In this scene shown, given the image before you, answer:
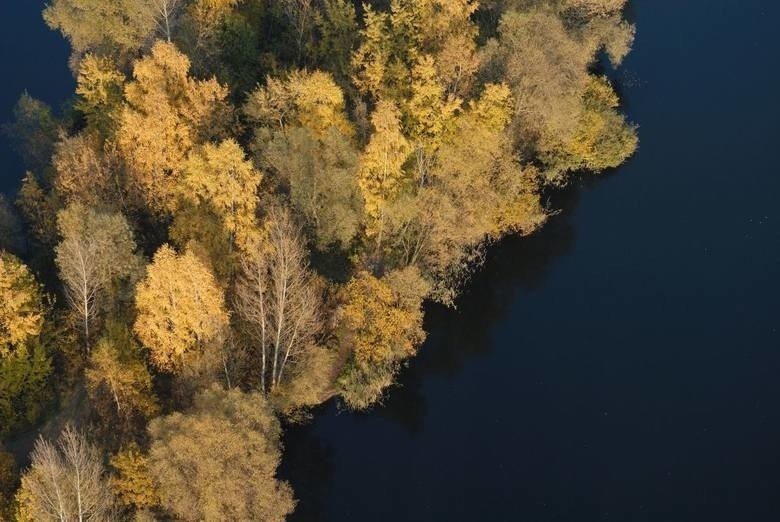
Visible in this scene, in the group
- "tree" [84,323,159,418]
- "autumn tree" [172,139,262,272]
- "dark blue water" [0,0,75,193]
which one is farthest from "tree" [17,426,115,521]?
"dark blue water" [0,0,75,193]

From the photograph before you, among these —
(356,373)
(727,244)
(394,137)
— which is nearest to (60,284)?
(356,373)

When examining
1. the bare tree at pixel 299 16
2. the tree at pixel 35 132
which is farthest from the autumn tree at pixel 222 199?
the bare tree at pixel 299 16

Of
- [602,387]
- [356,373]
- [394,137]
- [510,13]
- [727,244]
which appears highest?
[510,13]

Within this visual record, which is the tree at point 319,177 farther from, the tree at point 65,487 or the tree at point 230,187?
the tree at point 65,487

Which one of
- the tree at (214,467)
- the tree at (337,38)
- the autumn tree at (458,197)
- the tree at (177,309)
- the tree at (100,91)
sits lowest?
the tree at (214,467)

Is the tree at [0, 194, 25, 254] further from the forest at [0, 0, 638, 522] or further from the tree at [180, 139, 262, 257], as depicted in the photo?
the tree at [180, 139, 262, 257]

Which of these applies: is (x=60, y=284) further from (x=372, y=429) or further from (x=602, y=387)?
(x=602, y=387)

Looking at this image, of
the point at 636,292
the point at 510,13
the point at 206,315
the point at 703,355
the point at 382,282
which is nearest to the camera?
the point at 206,315
